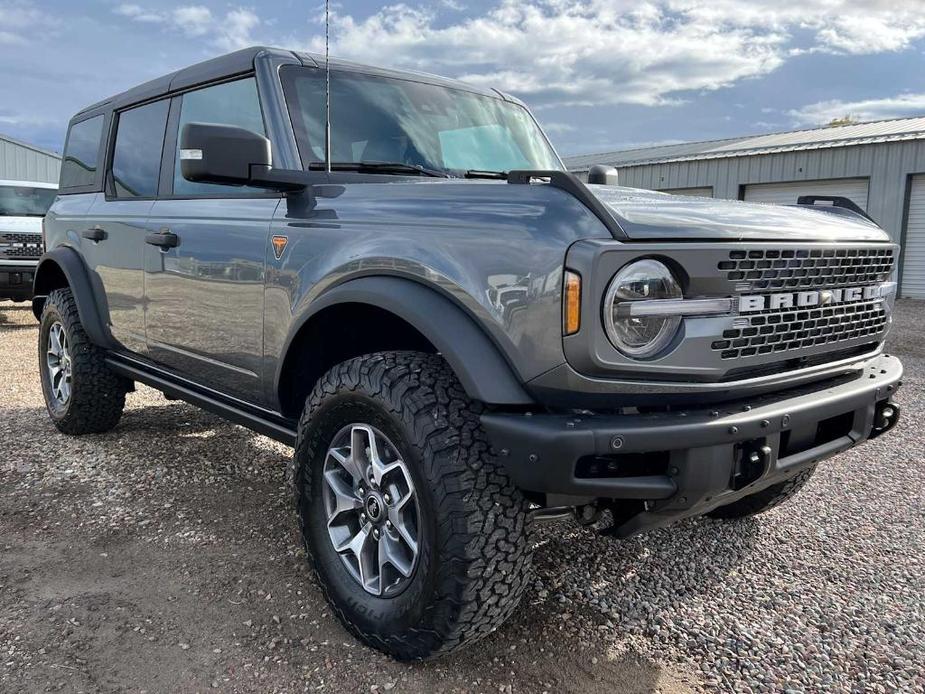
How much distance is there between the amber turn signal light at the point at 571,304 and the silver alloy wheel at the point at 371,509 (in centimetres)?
70

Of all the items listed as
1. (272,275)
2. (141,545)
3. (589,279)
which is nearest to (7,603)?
(141,545)

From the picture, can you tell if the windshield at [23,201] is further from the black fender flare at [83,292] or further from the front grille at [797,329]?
the front grille at [797,329]

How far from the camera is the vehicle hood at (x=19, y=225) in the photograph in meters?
10.7

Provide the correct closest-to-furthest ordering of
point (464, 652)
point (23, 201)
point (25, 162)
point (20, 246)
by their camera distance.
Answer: point (464, 652) → point (20, 246) → point (23, 201) → point (25, 162)

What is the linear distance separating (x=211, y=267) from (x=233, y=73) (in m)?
0.87

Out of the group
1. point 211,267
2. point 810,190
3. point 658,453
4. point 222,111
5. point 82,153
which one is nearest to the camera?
point 658,453

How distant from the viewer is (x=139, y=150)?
4.15 meters

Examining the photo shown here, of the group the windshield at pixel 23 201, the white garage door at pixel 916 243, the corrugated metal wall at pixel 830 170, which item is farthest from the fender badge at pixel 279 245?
the white garage door at pixel 916 243

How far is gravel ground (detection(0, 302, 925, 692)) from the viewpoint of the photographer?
238 cm

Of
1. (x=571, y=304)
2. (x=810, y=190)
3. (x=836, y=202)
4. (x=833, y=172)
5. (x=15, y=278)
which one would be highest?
(x=833, y=172)

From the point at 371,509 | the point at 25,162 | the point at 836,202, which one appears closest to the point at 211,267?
the point at 371,509

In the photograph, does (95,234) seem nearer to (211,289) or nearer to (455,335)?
(211,289)

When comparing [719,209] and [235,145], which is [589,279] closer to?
[719,209]

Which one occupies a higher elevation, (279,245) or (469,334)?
(279,245)
